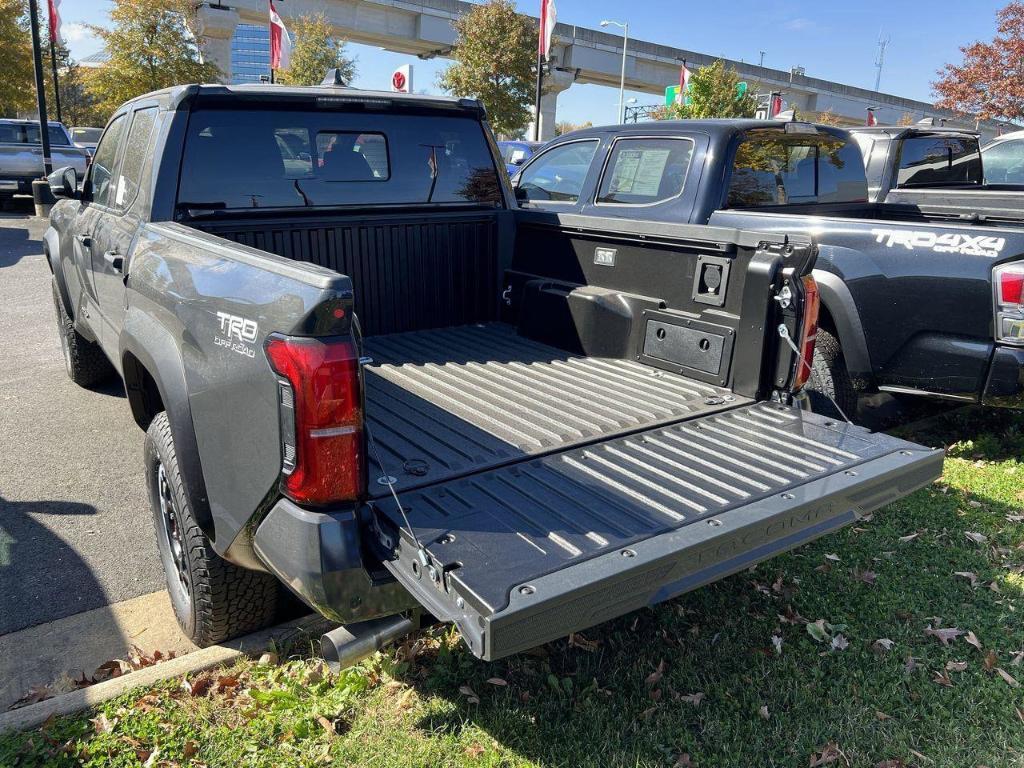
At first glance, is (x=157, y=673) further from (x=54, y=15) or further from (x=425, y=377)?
(x=54, y=15)

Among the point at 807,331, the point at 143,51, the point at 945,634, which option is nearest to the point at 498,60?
the point at 143,51

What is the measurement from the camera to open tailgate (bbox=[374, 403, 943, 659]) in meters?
1.89

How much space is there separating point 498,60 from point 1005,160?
23.0 m

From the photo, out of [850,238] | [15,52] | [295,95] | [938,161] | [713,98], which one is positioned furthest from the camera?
[713,98]

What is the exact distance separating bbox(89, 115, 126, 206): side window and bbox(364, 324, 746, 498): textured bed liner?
166 cm

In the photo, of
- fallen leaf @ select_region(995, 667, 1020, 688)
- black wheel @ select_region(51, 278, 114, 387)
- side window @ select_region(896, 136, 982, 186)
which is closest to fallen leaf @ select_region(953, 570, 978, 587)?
fallen leaf @ select_region(995, 667, 1020, 688)

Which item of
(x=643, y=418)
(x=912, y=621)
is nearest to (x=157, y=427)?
(x=643, y=418)

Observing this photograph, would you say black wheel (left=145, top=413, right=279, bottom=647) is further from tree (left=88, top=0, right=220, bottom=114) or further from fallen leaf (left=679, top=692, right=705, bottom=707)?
tree (left=88, top=0, right=220, bottom=114)

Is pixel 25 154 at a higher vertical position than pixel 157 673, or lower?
higher

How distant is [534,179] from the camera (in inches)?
278

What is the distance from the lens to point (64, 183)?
15.6 feet

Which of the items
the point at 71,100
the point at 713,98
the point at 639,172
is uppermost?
the point at 713,98

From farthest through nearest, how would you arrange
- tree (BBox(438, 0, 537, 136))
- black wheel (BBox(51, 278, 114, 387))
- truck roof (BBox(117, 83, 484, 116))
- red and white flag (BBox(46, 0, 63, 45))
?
tree (BBox(438, 0, 537, 136)) < red and white flag (BBox(46, 0, 63, 45)) < black wheel (BBox(51, 278, 114, 387)) < truck roof (BBox(117, 83, 484, 116))

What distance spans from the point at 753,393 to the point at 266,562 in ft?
6.67
